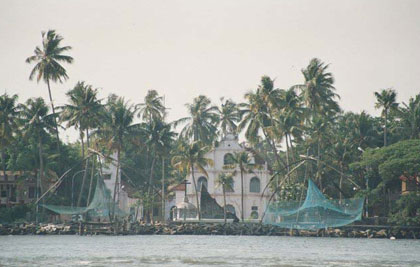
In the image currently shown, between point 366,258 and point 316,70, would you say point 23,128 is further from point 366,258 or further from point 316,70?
point 366,258

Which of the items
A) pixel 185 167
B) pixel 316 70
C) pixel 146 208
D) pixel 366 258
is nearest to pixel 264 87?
pixel 316 70

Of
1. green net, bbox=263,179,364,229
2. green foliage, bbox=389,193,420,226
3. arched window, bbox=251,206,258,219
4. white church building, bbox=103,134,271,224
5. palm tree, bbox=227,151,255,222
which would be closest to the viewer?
green net, bbox=263,179,364,229

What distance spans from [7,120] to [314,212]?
39.9 meters

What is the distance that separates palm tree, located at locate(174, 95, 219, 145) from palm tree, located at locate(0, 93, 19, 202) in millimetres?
26069

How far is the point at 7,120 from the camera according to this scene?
101188mm

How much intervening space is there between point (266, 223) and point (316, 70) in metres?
23.5

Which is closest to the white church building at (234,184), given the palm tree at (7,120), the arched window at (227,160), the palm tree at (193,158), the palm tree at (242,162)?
the arched window at (227,160)

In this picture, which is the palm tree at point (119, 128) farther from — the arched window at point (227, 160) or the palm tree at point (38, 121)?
the arched window at point (227, 160)

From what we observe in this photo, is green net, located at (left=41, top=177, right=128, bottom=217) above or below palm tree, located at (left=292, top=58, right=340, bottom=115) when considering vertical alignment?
below

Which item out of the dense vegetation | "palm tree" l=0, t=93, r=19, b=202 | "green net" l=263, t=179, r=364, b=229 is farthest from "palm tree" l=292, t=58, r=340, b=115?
"palm tree" l=0, t=93, r=19, b=202

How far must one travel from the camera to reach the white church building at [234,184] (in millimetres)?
116812

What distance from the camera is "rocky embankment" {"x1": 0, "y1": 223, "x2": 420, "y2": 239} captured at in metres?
85.6

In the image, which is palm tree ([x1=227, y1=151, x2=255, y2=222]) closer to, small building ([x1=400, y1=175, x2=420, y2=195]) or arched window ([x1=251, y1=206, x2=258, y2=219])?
arched window ([x1=251, y1=206, x2=258, y2=219])

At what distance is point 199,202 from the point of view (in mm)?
116125
